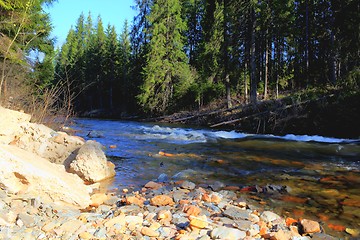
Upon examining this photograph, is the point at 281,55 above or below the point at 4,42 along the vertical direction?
above

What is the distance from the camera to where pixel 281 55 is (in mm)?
29172

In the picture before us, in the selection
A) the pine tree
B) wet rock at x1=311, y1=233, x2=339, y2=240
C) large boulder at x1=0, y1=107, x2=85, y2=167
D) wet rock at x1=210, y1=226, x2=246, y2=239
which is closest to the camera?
wet rock at x1=210, y1=226, x2=246, y2=239

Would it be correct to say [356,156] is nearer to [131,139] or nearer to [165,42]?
[131,139]

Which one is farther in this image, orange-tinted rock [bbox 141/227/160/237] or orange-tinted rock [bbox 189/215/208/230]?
orange-tinted rock [bbox 189/215/208/230]

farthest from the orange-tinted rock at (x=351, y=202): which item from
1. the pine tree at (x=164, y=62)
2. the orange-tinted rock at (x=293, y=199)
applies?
the pine tree at (x=164, y=62)

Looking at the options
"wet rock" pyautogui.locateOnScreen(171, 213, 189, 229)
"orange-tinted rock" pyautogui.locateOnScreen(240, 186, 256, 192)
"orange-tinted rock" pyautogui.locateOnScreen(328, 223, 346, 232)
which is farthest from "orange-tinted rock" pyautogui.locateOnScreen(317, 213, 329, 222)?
"wet rock" pyautogui.locateOnScreen(171, 213, 189, 229)

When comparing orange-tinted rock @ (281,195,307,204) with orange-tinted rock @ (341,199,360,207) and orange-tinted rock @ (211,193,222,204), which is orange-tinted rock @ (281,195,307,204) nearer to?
orange-tinted rock @ (341,199,360,207)

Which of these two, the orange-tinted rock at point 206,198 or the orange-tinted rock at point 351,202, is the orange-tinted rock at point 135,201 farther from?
the orange-tinted rock at point 351,202

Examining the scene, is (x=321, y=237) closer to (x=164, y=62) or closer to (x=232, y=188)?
(x=232, y=188)

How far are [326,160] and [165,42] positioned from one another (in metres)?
23.1

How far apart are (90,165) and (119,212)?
7.98 feet

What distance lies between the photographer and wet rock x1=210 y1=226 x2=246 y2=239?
3565 mm

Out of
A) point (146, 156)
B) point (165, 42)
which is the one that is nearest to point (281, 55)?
point (165, 42)

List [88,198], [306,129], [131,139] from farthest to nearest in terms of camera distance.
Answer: [306,129]
[131,139]
[88,198]
